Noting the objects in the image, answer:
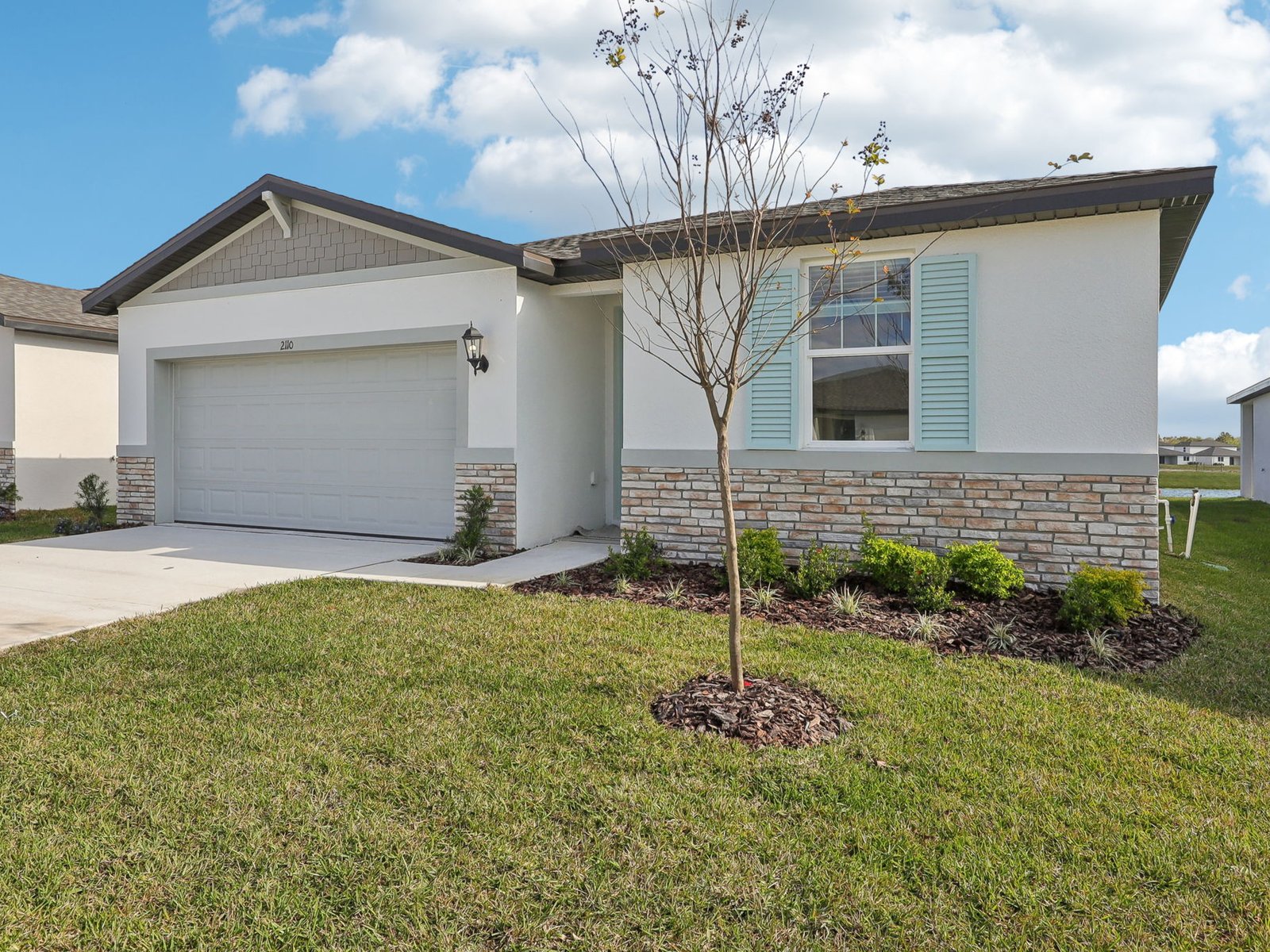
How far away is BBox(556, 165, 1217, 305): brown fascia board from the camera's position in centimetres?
655

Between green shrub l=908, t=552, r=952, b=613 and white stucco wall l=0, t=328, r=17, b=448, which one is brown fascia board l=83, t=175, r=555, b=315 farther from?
green shrub l=908, t=552, r=952, b=613

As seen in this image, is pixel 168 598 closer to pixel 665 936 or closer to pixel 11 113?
pixel 665 936

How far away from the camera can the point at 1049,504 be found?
7215mm

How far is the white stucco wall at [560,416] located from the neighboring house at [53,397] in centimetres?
1011

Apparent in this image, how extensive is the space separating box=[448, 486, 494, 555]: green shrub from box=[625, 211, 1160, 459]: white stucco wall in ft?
16.3

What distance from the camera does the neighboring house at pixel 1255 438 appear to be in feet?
69.2

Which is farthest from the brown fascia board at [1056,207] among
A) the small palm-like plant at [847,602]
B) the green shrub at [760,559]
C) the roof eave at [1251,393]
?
the roof eave at [1251,393]

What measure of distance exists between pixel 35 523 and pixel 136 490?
8.19 feet

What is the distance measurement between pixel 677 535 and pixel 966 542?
2.88 m

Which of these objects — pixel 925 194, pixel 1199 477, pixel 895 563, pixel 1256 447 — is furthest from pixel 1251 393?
pixel 895 563

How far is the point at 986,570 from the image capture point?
22.3ft

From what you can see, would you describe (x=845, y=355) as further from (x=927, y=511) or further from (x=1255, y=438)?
(x=1255, y=438)

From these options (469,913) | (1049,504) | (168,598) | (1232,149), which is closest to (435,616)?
(168,598)

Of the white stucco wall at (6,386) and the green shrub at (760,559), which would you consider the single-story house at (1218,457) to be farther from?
the white stucco wall at (6,386)
